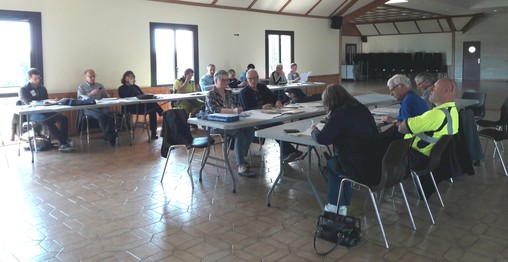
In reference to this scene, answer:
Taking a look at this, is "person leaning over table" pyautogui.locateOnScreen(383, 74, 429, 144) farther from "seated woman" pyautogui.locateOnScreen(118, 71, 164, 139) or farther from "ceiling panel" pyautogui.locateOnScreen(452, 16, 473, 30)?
"ceiling panel" pyautogui.locateOnScreen(452, 16, 473, 30)

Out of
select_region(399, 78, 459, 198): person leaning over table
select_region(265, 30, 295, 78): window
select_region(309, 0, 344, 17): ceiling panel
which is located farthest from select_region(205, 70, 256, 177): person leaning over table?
select_region(309, 0, 344, 17): ceiling panel

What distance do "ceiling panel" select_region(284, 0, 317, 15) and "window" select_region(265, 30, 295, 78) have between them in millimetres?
596

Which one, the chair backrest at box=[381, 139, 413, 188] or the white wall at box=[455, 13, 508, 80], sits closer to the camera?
the chair backrest at box=[381, 139, 413, 188]

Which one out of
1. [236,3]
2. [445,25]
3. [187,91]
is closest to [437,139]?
[187,91]

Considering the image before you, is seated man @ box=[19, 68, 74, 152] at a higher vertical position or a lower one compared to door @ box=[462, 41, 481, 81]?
lower

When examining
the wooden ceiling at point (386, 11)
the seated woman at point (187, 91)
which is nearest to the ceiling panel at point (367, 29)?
the wooden ceiling at point (386, 11)

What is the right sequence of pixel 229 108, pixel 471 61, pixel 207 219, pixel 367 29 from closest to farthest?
pixel 207 219 → pixel 229 108 → pixel 471 61 → pixel 367 29

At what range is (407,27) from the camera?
21938mm

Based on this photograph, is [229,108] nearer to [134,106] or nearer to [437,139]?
[437,139]

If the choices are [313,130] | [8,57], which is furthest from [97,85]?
[313,130]

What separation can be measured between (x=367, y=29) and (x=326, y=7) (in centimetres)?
1055

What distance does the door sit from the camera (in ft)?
69.6

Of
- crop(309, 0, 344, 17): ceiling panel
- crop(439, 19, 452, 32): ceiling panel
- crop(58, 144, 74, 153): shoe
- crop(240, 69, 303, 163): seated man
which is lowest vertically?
crop(58, 144, 74, 153): shoe

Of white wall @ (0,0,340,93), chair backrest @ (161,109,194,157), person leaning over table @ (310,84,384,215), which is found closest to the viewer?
person leaning over table @ (310,84,384,215)
